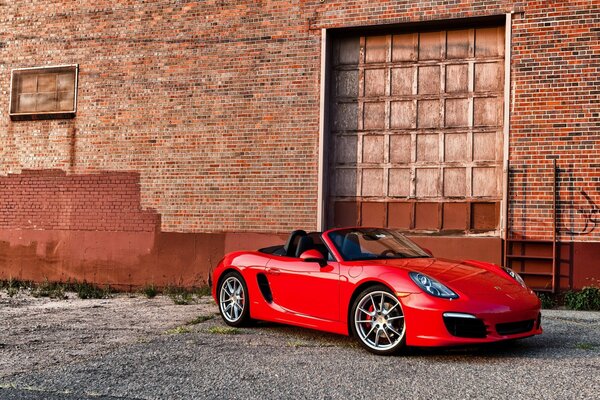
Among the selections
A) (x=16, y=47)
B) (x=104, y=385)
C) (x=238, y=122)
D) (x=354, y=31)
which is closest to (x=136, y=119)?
(x=238, y=122)

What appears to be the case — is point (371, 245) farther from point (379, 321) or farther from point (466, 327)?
point (466, 327)

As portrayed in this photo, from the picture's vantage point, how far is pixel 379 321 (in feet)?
20.7

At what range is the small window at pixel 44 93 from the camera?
46.8 ft

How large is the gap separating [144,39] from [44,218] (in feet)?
13.7

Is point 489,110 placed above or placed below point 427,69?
below

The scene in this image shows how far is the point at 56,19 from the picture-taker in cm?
1434

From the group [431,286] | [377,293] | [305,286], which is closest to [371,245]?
[305,286]

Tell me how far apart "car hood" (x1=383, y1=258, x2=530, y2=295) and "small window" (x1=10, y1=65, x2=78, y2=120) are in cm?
963

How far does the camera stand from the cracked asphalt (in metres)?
4.88

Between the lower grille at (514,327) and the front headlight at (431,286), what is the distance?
482 millimetres

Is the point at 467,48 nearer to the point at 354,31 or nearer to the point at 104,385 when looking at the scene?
the point at 354,31

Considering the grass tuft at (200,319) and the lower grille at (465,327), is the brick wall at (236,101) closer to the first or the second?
the grass tuft at (200,319)

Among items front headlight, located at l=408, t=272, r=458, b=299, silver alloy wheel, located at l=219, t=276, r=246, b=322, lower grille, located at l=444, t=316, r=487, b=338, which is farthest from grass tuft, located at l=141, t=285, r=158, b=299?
lower grille, located at l=444, t=316, r=487, b=338

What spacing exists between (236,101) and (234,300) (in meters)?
5.80
